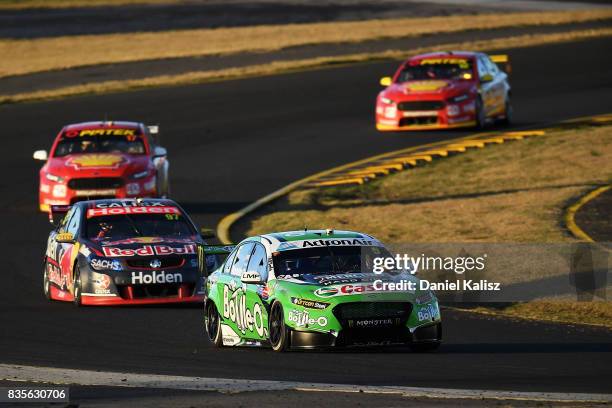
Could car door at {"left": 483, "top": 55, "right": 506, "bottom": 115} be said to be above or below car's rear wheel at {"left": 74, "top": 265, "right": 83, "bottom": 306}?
below

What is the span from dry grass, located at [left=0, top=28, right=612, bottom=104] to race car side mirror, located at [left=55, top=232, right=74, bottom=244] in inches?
839

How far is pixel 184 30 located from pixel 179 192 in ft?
95.8

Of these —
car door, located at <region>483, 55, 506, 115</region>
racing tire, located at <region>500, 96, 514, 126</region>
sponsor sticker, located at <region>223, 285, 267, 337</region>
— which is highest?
sponsor sticker, located at <region>223, 285, 267, 337</region>

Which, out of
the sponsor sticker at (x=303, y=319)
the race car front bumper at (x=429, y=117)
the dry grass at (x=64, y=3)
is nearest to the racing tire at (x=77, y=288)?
the sponsor sticker at (x=303, y=319)

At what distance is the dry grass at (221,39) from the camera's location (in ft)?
166

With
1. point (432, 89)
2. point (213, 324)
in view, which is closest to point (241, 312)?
point (213, 324)

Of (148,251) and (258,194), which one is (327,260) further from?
(258,194)

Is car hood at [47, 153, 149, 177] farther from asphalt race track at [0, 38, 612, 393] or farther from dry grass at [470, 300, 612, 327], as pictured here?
dry grass at [470, 300, 612, 327]

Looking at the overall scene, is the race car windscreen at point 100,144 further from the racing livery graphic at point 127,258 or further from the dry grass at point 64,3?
the dry grass at point 64,3

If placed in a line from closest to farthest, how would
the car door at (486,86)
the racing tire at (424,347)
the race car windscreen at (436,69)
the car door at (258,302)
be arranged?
the racing tire at (424,347) → the car door at (258,302) → the car door at (486,86) → the race car windscreen at (436,69)

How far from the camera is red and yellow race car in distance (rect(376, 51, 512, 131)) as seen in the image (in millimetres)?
34906

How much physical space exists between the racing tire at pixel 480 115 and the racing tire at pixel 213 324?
64.0ft

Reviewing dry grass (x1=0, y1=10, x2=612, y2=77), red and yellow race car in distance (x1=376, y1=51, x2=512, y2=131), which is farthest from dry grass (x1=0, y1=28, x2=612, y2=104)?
red and yellow race car in distance (x1=376, y1=51, x2=512, y2=131)

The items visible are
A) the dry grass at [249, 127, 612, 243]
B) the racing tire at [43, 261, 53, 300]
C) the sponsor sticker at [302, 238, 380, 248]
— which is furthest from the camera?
the dry grass at [249, 127, 612, 243]
